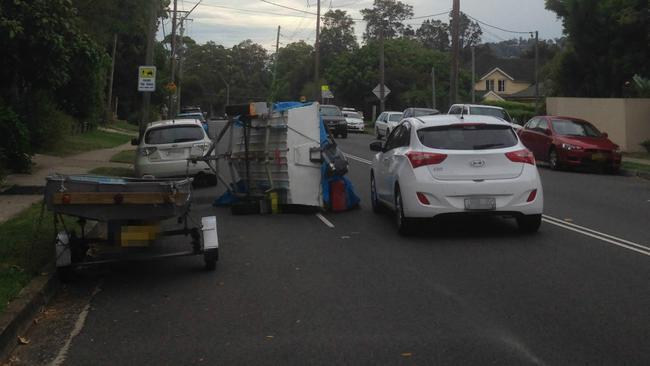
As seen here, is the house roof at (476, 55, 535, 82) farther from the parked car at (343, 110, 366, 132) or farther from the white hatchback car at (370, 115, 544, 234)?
the white hatchback car at (370, 115, 544, 234)

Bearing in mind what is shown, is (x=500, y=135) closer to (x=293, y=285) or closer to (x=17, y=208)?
(x=293, y=285)

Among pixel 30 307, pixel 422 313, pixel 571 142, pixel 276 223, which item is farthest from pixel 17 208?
pixel 571 142

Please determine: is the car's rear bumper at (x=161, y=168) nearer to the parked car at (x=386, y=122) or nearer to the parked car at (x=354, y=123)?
the parked car at (x=386, y=122)

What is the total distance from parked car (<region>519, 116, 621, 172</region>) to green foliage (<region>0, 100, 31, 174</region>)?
14147 millimetres

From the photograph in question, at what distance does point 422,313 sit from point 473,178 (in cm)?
385

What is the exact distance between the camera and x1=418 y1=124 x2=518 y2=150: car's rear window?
34.9ft

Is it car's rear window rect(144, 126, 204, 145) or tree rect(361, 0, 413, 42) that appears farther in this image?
tree rect(361, 0, 413, 42)

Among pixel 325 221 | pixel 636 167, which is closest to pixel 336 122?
pixel 636 167

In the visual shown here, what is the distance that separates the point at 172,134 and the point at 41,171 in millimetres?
3637

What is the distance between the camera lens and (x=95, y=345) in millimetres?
6195

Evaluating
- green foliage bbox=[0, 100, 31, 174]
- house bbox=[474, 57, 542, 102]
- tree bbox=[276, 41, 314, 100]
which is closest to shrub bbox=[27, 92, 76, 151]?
green foliage bbox=[0, 100, 31, 174]

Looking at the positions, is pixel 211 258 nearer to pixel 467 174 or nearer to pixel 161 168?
pixel 467 174

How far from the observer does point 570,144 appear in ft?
72.7

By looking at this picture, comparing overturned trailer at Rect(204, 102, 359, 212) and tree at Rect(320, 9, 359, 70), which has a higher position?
tree at Rect(320, 9, 359, 70)
